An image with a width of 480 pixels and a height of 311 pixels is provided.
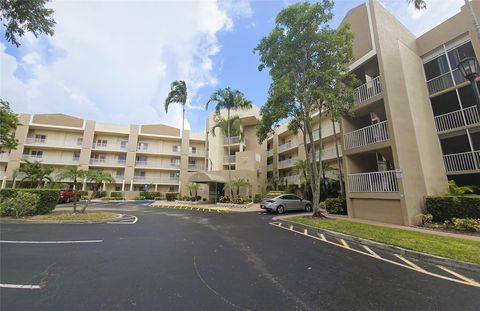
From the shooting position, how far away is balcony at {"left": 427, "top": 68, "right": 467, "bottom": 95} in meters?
13.4

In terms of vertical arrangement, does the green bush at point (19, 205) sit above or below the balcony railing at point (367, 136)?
below

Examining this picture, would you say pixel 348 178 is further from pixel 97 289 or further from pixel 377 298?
pixel 97 289

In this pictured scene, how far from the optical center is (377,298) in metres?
3.91

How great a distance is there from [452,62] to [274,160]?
23614 millimetres

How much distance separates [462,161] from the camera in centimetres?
1307

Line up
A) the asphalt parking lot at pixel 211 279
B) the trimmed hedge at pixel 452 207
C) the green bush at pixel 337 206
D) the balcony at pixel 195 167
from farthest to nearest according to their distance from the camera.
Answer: the balcony at pixel 195 167 < the green bush at pixel 337 206 < the trimmed hedge at pixel 452 207 < the asphalt parking lot at pixel 211 279

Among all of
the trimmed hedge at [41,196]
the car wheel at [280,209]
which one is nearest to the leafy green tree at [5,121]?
the trimmed hedge at [41,196]

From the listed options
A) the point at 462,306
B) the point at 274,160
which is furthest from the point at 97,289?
the point at 274,160

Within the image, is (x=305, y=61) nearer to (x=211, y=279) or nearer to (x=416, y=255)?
(x=416, y=255)

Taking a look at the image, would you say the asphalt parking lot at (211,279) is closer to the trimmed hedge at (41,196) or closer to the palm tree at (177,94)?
the trimmed hedge at (41,196)

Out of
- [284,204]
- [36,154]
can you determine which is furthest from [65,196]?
[284,204]

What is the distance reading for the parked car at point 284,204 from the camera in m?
17.3

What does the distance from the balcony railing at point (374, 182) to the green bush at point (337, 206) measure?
84.5 inches

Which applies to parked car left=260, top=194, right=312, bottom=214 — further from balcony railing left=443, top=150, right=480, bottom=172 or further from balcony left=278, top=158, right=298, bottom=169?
balcony left=278, top=158, right=298, bottom=169
